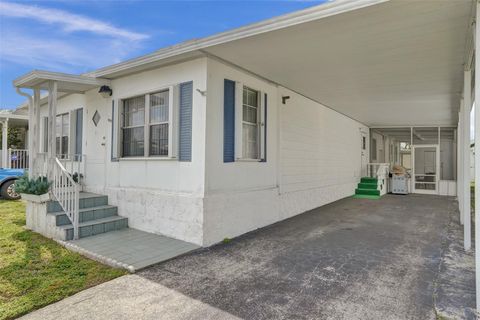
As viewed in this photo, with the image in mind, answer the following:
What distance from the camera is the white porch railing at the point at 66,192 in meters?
4.89

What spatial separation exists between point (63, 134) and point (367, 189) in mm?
10955

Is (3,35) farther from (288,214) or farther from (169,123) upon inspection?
(288,214)

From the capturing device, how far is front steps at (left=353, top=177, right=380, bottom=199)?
11594 millimetres

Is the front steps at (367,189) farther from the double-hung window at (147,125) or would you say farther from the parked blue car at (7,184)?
the parked blue car at (7,184)

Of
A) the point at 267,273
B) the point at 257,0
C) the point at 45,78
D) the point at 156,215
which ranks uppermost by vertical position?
the point at 257,0

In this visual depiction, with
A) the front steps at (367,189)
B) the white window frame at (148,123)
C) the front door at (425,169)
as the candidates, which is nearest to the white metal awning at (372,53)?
the white window frame at (148,123)

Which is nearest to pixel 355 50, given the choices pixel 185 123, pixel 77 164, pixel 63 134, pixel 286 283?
pixel 185 123

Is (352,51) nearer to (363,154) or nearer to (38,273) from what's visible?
(38,273)

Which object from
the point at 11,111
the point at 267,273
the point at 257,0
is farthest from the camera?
the point at 11,111

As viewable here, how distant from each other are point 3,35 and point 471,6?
8475mm

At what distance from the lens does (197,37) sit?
435 cm

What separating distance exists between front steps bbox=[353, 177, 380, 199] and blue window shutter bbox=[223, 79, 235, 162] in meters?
7.81

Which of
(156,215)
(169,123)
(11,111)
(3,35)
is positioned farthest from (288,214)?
(11,111)

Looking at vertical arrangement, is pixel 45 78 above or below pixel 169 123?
above
